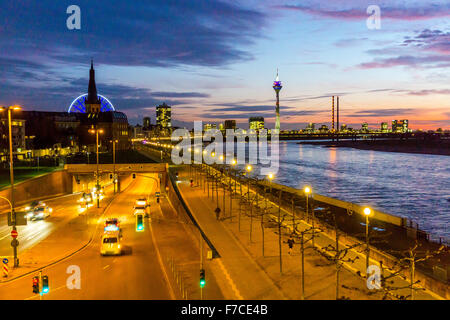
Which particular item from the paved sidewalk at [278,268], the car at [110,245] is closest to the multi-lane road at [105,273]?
the car at [110,245]

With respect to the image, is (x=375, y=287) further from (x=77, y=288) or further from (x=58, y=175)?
(x=58, y=175)

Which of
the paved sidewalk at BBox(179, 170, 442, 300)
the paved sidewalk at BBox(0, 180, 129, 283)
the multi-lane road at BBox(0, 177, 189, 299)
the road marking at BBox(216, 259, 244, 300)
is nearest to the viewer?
the road marking at BBox(216, 259, 244, 300)

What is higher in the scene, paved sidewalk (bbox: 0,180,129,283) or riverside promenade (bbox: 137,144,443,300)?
riverside promenade (bbox: 137,144,443,300)

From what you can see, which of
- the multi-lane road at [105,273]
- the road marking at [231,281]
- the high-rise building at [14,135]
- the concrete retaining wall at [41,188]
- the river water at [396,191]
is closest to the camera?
the road marking at [231,281]

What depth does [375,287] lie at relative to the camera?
14117mm

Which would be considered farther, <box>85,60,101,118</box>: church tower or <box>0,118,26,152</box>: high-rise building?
<box>85,60,101,118</box>: church tower

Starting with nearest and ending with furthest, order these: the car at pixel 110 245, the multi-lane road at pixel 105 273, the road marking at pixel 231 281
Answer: the road marking at pixel 231 281 < the multi-lane road at pixel 105 273 < the car at pixel 110 245

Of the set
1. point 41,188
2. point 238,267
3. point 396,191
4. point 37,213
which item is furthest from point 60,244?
point 396,191

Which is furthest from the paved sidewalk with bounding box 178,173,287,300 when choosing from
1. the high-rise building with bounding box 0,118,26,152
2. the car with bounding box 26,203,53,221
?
the high-rise building with bounding box 0,118,26,152

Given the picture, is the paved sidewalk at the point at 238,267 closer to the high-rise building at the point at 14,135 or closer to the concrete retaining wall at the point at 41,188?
the concrete retaining wall at the point at 41,188

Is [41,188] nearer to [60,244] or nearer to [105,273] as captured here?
[60,244]

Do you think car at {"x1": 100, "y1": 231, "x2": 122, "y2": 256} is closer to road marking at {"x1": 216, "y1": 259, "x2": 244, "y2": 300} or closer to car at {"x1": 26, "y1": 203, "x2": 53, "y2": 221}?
road marking at {"x1": 216, "y1": 259, "x2": 244, "y2": 300}
